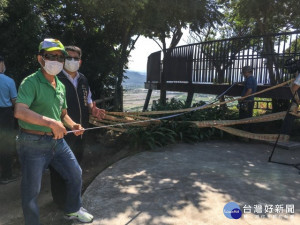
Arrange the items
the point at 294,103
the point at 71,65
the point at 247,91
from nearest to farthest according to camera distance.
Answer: the point at 71,65 → the point at 294,103 → the point at 247,91

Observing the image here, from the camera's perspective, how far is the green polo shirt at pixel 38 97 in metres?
2.36

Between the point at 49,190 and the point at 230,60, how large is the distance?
235 inches

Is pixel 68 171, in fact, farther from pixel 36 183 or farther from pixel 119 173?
pixel 119 173

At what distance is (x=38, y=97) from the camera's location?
8.02 feet

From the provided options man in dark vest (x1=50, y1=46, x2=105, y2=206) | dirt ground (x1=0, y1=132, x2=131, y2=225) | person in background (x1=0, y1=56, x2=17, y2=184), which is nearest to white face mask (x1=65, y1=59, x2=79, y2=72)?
man in dark vest (x1=50, y1=46, x2=105, y2=206)

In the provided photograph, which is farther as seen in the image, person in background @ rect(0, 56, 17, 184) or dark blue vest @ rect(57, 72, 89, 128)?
person in background @ rect(0, 56, 17, 184)

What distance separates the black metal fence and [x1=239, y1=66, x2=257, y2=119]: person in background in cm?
95

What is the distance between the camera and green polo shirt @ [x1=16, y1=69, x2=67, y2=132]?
236 centimetres

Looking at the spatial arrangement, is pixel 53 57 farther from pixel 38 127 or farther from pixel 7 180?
pixel 7 180

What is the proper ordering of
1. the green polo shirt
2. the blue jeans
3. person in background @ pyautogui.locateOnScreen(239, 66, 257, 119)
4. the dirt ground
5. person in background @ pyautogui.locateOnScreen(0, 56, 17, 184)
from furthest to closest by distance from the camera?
person in background @ pyautogui.locateOnScreen(239, 66, 257, 119) → person in background @ pyautogui.locateOnScreen(0, 56, 17, 184) → the dirt ground → the blue jeans → the green polo shirt

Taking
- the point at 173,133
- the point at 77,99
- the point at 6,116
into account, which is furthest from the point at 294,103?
the point at 6,116

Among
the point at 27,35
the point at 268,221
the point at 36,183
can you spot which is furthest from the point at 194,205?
the point at 27,35

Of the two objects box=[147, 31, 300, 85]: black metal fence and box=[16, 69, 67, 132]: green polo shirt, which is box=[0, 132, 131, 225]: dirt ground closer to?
box=[16, 69, 67, 132]: green polo shirt

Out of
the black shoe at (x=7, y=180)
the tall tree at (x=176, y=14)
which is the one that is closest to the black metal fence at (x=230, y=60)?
the tall tree at (x=176, y=14)
